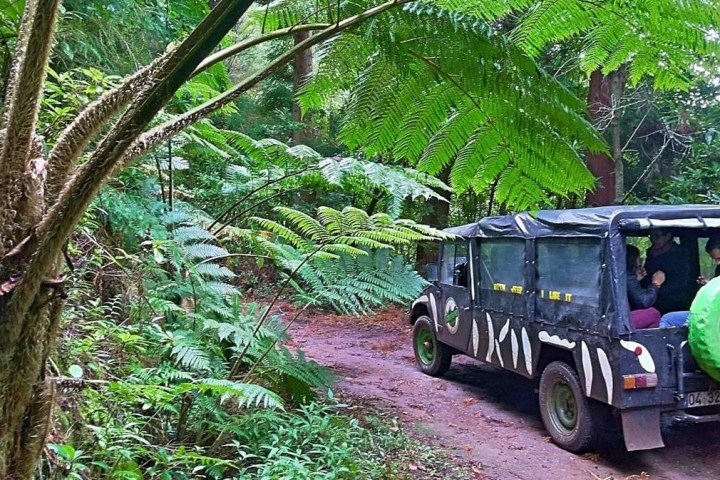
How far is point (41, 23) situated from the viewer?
1195 millimetres

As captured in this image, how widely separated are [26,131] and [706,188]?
1252 cm

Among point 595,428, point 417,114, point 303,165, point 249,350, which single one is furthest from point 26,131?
point 595,428

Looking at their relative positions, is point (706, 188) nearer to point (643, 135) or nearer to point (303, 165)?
point (643, 135)

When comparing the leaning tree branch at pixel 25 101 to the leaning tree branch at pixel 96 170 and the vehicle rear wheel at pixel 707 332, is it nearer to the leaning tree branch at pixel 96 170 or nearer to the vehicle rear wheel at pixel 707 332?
the leaning tree branch at pixel 96 170

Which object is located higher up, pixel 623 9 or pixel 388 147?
pixel 623 9

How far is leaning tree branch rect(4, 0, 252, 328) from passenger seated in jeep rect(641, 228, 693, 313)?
18.5 feet

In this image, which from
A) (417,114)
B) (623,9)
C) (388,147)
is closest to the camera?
(623,9)

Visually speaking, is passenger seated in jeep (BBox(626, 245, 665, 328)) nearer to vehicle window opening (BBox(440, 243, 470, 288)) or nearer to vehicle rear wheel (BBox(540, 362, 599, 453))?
vehicle rear wheel (BBox(540, 362, 599, 453))

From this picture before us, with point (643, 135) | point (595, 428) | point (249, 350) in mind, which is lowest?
point (595, 428)

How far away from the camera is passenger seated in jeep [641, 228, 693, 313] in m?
5.63

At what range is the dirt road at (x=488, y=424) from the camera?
4.70 meters

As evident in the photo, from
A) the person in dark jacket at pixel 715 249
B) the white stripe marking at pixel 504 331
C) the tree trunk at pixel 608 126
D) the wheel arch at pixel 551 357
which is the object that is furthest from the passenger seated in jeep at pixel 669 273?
the tree trunk at pixel 608 126

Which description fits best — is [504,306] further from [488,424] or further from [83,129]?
[83,129]

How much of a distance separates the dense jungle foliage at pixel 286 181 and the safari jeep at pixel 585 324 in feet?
4.73
